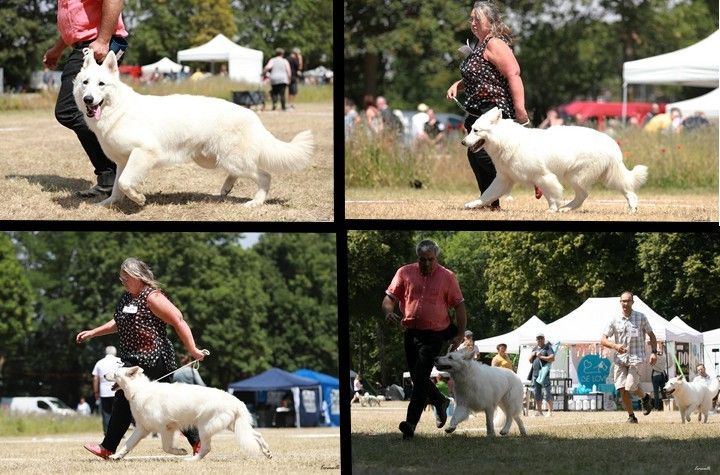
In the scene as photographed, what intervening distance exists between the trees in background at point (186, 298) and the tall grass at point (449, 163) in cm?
1496

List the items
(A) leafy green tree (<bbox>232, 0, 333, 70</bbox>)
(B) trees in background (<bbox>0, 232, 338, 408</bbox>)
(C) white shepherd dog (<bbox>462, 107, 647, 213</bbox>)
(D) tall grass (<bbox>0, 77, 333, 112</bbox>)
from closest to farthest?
(C) white shepherd dog (<bbox>462, 107, 647, 213</bbox>)
(D) tall grass (<bbox>0, 77, 333, 112</bbox>)
(A) leafy green tree (<bbox>232, 0, 333, 70</bbox>)
(B) trees in background (<bbox>0, 232, 338, 408</bbox>)

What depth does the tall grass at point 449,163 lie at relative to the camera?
10.5m

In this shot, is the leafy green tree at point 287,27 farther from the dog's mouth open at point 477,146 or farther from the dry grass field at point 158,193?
the dog's mouth open at point 477,146

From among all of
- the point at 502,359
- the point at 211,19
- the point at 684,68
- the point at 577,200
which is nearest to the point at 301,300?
the point at 211,19

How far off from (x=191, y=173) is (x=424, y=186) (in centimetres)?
280

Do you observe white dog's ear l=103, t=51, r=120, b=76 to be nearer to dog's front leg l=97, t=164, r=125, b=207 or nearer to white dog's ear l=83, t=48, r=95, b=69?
white dog's ear l=83, t=48, r=95, b=69

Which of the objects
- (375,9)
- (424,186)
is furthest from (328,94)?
(375,9)

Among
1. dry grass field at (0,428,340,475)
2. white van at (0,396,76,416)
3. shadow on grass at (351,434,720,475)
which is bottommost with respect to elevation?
white van at (0,396,76,416)

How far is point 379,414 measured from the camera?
672cm

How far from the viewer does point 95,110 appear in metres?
6.55

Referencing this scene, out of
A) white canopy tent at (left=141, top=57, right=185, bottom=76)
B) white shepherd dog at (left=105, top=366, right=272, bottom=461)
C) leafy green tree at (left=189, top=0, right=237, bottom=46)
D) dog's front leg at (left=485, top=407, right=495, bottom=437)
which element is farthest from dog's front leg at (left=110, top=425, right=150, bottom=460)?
leafy green tree at (left=189, top=0, right=237, bottom=46)

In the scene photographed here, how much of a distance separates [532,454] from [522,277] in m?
0.93

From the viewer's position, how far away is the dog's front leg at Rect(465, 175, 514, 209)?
6902mm

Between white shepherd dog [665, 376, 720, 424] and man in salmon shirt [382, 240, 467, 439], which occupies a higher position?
man in salmon shirt [382, 240, 467, 439]
